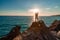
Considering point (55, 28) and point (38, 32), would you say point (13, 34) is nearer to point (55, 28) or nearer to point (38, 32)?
point (38, 32)

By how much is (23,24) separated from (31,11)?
0.37 m

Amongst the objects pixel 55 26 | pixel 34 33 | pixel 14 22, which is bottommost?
pixel 34 33

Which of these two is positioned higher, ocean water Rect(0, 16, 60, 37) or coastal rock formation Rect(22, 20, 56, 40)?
ocean water Rect(0, 16, 60, 37)

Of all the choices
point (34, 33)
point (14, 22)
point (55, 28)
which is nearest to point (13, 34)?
point (14, 22)

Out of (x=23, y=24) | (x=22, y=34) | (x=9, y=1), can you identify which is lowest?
(x=22, y=34)

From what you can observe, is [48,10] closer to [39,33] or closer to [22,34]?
[39,33]

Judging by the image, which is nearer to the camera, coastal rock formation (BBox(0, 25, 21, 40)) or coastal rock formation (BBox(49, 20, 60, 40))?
coastal rock formation (BBox(0, 25, 21, 40))

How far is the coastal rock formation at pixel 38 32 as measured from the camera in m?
3.46

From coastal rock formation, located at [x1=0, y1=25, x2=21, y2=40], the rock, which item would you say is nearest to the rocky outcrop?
coastal rock formation, located at [x1=0, y1=25, x2=21, y2=40]

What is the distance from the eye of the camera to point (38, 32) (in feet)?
11.4

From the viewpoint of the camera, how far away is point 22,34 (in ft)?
11.3

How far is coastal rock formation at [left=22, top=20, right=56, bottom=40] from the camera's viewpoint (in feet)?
11.3

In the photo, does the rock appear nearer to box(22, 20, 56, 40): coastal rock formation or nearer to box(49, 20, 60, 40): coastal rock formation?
box(49, 20, 60, 40): coastal rock formation

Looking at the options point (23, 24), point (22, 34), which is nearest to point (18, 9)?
point (23, 24)
